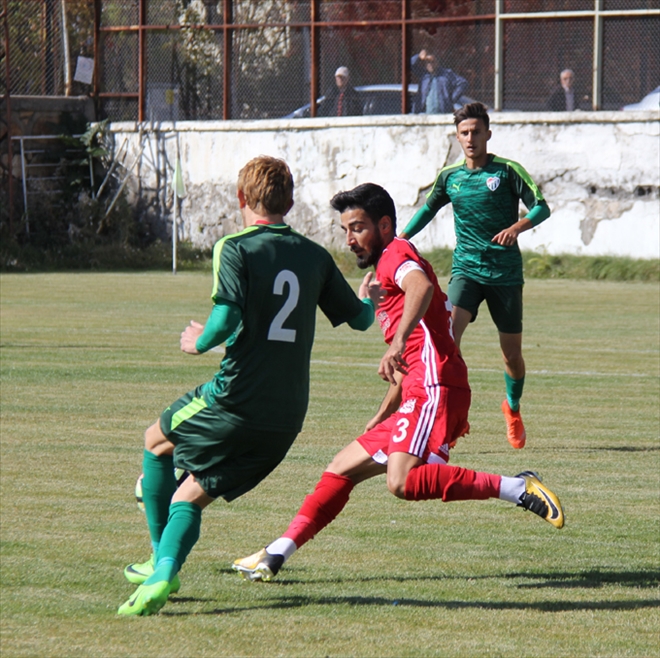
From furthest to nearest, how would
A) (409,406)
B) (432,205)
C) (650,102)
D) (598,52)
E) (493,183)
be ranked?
(598,52)
(650,102)
(432,205)
(493,183)
(409,406)

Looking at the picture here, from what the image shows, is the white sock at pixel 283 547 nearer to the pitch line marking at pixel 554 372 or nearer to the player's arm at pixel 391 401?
the player's arm at pixel 391 401

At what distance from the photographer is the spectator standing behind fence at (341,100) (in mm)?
26156

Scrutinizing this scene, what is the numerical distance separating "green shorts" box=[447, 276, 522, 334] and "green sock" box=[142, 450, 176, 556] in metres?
4.20

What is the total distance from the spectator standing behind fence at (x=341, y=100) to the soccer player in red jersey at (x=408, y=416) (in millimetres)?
20867

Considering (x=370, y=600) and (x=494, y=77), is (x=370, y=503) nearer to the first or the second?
(x=370, y=600)

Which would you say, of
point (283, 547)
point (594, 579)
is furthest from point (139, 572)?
point (594, 579)

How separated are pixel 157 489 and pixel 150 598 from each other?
Result: 0.61 m

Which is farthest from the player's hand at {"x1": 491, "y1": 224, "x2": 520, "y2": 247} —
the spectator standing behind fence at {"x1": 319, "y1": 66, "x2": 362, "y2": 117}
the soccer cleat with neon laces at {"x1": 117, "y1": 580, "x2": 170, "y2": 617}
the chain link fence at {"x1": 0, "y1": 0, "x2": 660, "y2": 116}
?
the spectator standing behind fence at {"x1": 319, "y1": 66, "x2": 362, "y2": 117}

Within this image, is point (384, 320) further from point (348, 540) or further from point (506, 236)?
point (506, 236)

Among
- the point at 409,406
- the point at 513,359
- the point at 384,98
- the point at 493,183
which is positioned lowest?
the point at 513,359

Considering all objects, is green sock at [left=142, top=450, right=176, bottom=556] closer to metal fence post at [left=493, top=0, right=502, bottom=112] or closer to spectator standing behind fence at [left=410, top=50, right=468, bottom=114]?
metal fence post at [left=493, top=0, right=502, bottom=112]

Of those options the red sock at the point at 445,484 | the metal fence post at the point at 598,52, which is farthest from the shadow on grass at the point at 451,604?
the metal fence post at the point at 598,52

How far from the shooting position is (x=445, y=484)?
17.3 feet

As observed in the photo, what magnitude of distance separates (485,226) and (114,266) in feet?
62.3
